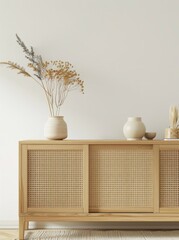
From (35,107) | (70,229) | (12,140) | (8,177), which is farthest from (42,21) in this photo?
(70,229)

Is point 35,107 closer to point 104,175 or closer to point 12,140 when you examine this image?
point 12,140

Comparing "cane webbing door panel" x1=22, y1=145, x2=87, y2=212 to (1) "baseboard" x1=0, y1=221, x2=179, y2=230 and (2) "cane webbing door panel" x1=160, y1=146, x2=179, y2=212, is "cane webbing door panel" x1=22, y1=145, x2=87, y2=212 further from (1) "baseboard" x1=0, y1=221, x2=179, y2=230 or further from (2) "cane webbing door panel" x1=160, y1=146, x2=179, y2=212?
(2) "cane webbing door panel" x1=160, y1=146, x2=179, y2=212

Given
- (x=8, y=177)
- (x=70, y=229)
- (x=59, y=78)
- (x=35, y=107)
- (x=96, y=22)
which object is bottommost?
(x=70, y=229)

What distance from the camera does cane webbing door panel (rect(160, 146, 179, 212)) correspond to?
3350 mm

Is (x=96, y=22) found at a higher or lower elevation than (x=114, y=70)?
higher

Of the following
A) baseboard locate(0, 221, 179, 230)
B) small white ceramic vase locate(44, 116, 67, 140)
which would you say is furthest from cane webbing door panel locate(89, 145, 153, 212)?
baseboard locate(0, 221, 179, 230)

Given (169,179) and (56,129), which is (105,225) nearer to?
(169,179)

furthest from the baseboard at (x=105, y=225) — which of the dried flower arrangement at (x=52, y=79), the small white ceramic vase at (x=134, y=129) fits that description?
the dried flower arrangement at (x=52, y=79)

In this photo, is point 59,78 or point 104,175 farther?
point 59,78

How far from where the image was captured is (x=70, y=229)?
3.77 metres

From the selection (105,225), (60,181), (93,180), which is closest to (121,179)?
(93,180)

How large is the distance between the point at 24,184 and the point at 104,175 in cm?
62

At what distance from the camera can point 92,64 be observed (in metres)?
3.83

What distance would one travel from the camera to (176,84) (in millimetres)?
3811
